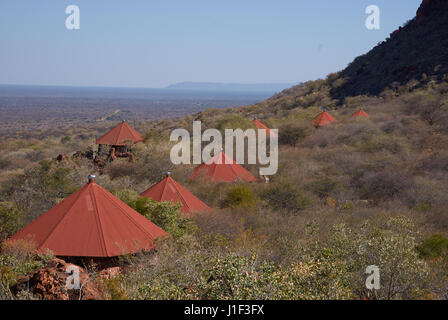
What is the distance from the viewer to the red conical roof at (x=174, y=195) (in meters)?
13.9

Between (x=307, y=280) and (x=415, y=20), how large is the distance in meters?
53.9

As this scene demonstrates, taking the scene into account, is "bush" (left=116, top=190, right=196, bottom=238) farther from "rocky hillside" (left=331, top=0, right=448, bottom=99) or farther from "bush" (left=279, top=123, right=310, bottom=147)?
"rocky hillside" (left=331, top=0, right=448, bottom=99)

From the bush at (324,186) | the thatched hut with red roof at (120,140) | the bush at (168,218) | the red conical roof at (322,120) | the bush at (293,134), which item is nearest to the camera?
the bush at (168,218)

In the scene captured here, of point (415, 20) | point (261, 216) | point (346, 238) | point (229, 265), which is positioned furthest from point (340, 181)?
point (415, 20)

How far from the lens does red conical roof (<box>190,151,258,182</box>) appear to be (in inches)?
738

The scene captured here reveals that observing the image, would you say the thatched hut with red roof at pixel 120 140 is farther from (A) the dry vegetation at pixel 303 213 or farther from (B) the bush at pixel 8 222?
(B) the bush at pixel 8 222

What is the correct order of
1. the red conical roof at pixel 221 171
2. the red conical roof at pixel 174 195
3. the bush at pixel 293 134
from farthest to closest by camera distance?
the bush at pixel 293 134 → the red conical roof at pixel 221 171 → the red conical roof at pixel 174 195

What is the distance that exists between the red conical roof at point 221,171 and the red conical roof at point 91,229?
8.76 meters

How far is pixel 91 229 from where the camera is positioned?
9.24 meters

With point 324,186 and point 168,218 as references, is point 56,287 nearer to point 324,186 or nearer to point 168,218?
point 168,218

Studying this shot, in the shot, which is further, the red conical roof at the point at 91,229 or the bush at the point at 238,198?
the bush at the point at 238,198

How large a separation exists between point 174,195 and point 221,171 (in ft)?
16.6

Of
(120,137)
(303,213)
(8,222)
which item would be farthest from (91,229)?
(120,137)

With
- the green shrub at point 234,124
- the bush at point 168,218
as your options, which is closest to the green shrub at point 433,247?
the bush at point 168,218
